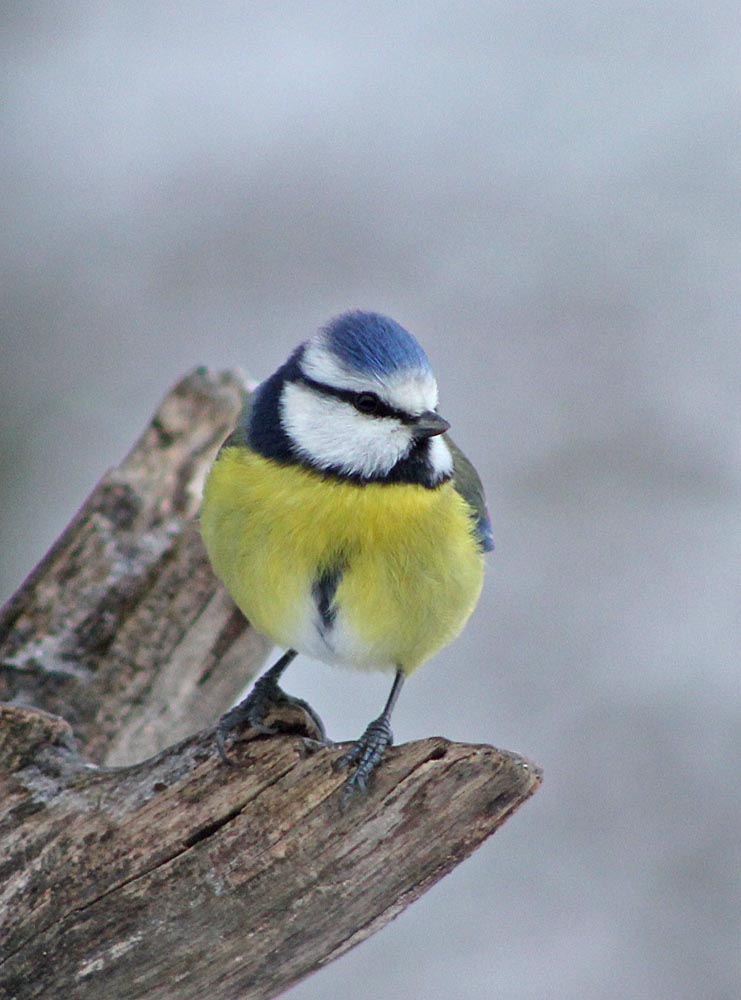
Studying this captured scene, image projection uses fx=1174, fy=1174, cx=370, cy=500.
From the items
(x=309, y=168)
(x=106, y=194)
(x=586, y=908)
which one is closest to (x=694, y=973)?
(x=586, y=908)

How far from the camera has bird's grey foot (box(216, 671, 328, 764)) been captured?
2.33 metres

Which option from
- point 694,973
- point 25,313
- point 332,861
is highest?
point 25,313

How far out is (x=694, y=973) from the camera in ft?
12.4

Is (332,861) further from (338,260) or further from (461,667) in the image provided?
(338,260)

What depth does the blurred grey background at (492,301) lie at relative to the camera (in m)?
4.29

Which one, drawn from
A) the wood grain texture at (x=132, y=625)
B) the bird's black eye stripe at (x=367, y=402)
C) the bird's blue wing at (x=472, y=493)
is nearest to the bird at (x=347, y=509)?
the bird's black eye stripe at (x=367, y=402)

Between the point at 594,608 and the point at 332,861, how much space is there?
270 cm

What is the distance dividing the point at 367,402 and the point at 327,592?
1.31ft

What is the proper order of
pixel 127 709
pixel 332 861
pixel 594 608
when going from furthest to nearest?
1. pixel 594 608
2. pixel 127 709
3. pixel 332 861

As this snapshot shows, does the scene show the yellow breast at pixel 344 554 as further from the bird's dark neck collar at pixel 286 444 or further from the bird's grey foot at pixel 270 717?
the bird's grey foot at pixel 270 717

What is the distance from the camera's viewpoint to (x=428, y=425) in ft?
7.51

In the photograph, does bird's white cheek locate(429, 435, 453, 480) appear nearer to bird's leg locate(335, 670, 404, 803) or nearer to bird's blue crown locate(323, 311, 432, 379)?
bird's blue crown locate(323, 311, 432, 379)

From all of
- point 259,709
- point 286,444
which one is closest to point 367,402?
point 286,444

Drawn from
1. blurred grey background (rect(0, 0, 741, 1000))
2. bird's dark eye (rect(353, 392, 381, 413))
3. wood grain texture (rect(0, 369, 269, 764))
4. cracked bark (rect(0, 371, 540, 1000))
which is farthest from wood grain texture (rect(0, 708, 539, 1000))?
blurred grey background (rect(0, 0, 741, 1000))
